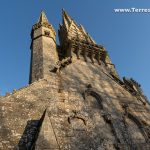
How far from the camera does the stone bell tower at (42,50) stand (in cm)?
1676

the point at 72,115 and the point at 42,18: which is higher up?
the point at 42,18

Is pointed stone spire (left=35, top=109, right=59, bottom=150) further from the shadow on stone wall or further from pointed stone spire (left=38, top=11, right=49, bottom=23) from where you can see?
pointed stone spire (left=38, top=11, right=49, bottom=23)

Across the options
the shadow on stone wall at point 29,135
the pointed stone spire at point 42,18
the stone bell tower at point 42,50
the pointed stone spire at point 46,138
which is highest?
the pointed stone spire at point 42,18

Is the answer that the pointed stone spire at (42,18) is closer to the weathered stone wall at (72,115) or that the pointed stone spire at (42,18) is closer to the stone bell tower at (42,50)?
the stone bell tower at (42,50)

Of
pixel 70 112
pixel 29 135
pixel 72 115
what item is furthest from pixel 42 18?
pixel 29 135

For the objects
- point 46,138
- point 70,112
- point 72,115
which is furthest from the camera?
point 70,112

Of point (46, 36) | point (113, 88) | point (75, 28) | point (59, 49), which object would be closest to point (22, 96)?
point (113, 88)

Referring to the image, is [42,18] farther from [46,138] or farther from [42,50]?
[46,138]

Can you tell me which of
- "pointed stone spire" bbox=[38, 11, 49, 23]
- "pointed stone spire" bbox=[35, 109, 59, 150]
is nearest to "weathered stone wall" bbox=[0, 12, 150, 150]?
"pointed stone spire" bbox=[35, 109, 59, 150]

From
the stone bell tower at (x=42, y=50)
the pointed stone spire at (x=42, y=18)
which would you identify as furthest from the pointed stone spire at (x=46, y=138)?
the pointed stone spire at (x=42, y=18)

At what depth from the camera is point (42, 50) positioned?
18.9 m

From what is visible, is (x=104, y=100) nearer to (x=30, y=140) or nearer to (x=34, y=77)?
(x=34, y=77)

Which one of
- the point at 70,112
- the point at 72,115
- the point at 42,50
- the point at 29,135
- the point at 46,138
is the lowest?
the point at 46,138

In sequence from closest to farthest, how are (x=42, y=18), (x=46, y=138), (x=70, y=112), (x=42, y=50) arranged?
(x=46, y=138), (x=70, y=112), (x=42, y=50), (x=42, y=18)
